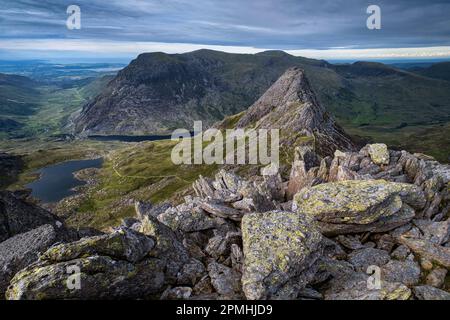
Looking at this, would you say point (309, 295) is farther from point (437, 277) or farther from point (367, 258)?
point (437, 277)

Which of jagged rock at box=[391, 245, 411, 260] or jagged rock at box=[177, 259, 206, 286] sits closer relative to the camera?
jagged rock at box=[177, 259, 206, 286]

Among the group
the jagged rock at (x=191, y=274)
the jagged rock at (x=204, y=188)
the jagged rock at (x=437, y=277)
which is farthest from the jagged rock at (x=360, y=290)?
the jagged rock at (x=204, y=188)

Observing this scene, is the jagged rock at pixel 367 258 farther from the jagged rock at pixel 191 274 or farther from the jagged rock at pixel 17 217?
the jagged rock at pixel 17 217

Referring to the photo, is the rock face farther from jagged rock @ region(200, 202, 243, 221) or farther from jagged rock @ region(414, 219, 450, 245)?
jagged rock @ region(414, 219, 450, 245)

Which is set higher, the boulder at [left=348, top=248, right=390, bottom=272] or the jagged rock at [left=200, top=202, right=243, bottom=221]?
the jagged rock at [left=200, top=202, right=243, bottom=221]

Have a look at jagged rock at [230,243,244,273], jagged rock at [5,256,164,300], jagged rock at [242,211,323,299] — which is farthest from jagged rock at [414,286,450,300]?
jagged rock at [5,256,164,300]
